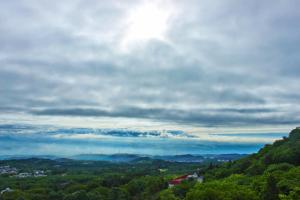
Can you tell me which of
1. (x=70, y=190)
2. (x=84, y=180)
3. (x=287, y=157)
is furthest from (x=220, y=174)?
(x=84, y=180)

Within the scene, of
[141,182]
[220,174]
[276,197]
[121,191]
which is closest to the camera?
[276,197]

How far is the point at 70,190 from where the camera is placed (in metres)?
81.5

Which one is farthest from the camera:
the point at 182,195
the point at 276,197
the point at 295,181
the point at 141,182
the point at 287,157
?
the point at 141,182

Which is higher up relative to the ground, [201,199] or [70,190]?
[201,199]

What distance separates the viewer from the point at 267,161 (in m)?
52.9

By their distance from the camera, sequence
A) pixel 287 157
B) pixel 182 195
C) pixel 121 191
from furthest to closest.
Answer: pixel 121 191, pixel 287 157, pixel 182 195

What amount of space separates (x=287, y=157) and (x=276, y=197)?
2223 centimetres

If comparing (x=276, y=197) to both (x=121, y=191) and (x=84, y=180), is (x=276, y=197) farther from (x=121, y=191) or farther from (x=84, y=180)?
(x=84, y=180)

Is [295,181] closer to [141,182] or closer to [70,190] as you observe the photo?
[141,182]

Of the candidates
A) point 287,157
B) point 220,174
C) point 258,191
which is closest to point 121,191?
point 220,174

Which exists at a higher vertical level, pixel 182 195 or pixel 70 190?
pixel 182 195

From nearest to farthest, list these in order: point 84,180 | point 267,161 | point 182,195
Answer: point 182,195
point 267,161
point 84,180

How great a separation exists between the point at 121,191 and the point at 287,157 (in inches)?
1362

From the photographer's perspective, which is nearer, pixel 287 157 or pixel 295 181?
pixel 295 181
